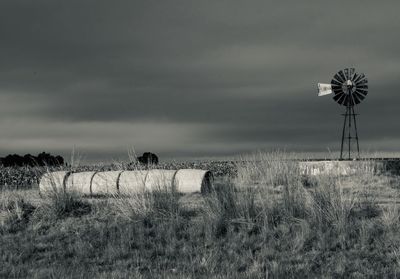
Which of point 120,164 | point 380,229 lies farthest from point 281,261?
point 120,164

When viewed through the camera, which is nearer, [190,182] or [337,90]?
[190,182]

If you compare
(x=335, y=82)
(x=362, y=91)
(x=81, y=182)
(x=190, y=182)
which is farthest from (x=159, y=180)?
(x=362, y=91)

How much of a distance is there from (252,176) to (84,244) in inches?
307

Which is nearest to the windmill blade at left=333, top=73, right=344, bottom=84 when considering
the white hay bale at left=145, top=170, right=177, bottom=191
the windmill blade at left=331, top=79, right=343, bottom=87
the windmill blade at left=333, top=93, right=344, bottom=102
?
the windmill blade at left=331, top=79, right=343, bottom=87

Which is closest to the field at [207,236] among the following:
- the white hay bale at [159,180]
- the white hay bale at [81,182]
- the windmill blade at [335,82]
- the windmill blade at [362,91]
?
the white hay bale at [159,180]

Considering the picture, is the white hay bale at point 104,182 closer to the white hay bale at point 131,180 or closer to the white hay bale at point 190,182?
the white hay bale at point 131,180

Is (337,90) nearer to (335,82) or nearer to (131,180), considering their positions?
(335,82)

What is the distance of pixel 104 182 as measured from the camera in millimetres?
15078

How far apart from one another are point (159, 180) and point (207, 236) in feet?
12.4

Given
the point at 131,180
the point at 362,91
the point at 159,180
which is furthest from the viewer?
the point at 362,91

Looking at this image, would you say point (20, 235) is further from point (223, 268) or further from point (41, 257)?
point (223, 268)

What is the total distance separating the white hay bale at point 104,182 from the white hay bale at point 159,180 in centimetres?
133

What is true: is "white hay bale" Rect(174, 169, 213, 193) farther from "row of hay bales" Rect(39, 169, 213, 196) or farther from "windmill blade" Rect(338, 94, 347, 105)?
"windmill blade" Rect(338, 94, 347, 105)

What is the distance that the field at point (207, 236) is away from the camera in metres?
8.05
